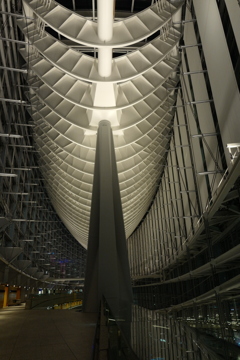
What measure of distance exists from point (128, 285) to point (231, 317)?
16.4 feet

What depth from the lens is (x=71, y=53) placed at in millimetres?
13148

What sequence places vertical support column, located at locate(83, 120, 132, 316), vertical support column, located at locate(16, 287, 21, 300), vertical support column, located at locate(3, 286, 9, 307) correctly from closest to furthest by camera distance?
vertical support column, located at locate(83, 120, 132, 316), vertical support column, located at locate(3, 286, 9, 307), vertical support column, located at locate(16, 287, 21, 300)

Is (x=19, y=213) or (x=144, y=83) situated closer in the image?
(x=144, y=83)

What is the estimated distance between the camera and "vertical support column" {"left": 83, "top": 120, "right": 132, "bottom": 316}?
1046 centimetres

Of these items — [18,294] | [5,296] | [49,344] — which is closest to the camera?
[49,344]

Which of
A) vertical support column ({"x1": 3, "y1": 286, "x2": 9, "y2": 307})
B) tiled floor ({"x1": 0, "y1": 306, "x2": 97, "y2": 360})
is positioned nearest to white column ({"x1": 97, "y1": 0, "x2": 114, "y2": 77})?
tiled floor ({"x1": 0, "y1": 306, "x2": 97, "y2": 360})

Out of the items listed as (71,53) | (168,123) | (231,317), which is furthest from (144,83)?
(231,317)

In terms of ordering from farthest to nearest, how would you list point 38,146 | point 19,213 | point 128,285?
point 19,213 → point 38,146 → point 128,285

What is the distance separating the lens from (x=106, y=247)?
36.1 feet

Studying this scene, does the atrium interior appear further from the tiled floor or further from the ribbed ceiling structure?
the tiled floor

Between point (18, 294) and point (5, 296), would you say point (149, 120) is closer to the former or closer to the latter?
point (5, 296)

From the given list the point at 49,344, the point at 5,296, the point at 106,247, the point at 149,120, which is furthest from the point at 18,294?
the point at 49,344

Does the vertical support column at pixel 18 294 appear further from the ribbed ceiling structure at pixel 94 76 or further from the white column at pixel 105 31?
the white column at pixel 105 31

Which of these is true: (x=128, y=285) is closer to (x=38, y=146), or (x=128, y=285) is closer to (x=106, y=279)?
(x=106, y=279)
